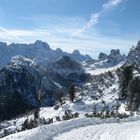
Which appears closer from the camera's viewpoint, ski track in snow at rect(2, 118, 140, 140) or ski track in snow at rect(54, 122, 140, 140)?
ski track in snow at rect(2, 118, 140, 140)

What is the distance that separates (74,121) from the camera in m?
40.4

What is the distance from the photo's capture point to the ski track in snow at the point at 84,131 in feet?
109

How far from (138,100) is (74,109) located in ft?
102

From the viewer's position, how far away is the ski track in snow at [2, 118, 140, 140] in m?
33.2

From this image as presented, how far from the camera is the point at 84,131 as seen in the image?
36.5 meters

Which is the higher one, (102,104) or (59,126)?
(59,126)

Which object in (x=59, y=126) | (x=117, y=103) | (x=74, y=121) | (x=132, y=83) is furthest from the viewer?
(x=117, y=103)

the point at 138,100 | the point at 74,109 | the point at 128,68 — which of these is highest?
the point at 128,68

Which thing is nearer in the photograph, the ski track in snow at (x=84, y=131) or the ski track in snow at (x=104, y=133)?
the ski track in snow at (x=84, y=131)

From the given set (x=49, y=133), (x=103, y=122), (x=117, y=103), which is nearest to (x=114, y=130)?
(x=103, y=122)

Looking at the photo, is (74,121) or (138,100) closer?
(74,121)

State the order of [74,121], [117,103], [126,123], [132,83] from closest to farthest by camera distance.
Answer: [74,121], [126,123], [132,83], [117,103]

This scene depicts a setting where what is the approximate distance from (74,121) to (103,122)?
14.3ft

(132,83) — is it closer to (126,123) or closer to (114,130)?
Answer: (126,123)
